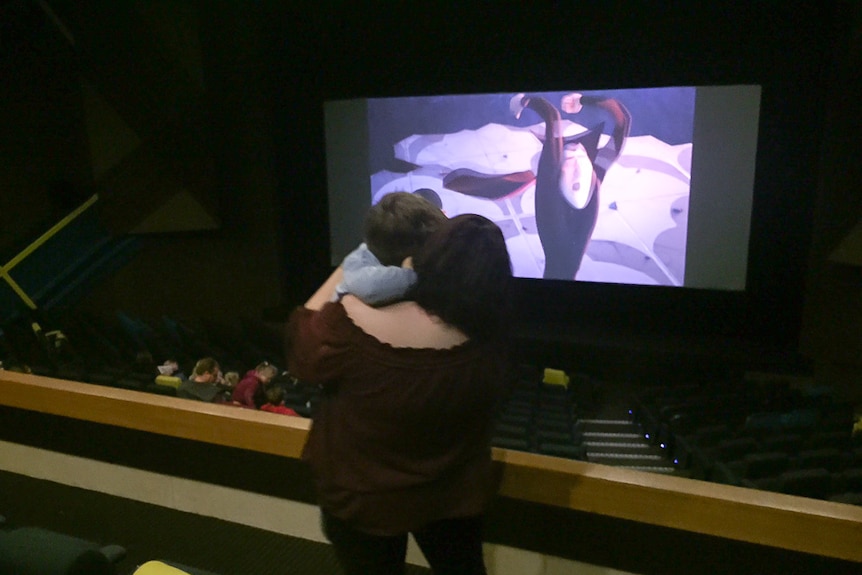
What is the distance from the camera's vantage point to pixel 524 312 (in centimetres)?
550

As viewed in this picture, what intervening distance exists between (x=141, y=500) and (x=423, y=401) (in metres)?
1.71

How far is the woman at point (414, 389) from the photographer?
1072 mm

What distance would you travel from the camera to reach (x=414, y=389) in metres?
1.07

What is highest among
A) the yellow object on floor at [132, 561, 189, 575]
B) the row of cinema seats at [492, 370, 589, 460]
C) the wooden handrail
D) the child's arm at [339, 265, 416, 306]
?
the child's arm at [339, 265, 416, 306]

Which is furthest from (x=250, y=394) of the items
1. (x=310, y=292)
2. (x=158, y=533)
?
(x=310, y=292)

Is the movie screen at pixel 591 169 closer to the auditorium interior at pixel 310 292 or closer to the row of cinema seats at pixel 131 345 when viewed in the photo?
the auditorium interior at pixel 310 292

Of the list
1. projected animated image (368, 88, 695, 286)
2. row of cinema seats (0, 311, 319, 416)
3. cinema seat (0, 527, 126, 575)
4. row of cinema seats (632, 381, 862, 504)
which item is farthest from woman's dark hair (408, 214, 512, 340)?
projected animated image (368, 88, 695, 286)

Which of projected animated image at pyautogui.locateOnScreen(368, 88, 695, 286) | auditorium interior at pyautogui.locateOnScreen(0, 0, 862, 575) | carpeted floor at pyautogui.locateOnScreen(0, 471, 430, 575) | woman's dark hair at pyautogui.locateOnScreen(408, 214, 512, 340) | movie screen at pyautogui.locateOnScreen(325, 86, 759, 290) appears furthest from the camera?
projected animated image at pyautogui.locateOnScreen(368, 88, 695, 286)

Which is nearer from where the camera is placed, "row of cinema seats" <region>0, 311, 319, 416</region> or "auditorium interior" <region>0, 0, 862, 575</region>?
"auditorium interior" <region>0, 0, 862, 575</region>

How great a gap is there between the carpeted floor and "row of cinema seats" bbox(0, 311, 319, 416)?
1.37 meters

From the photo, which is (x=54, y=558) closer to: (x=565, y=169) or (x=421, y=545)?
(x=421, y=545)

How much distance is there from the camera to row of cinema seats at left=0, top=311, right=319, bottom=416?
4.00m

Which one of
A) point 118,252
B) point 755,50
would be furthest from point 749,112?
point 118,252

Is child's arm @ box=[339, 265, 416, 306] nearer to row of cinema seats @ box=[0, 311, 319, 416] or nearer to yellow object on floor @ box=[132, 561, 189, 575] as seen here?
yellow object on floor @ box=[132, 561, 189, 575]
